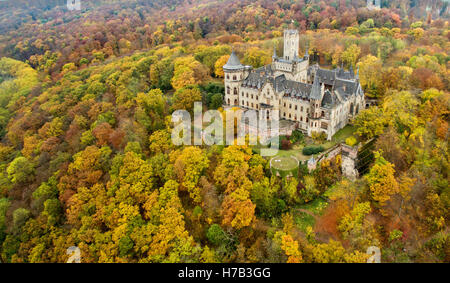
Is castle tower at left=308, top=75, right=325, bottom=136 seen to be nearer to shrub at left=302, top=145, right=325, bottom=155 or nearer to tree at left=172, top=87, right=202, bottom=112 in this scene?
shrub at left=302, top=145, right=325, bottom=155

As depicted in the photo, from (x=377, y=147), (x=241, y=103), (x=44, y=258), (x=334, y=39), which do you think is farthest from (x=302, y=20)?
(x=44, y=258)

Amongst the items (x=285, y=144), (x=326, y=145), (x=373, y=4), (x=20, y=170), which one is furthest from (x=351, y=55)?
(x=20, y=170)

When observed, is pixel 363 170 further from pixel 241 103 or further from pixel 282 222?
pixel 241 103

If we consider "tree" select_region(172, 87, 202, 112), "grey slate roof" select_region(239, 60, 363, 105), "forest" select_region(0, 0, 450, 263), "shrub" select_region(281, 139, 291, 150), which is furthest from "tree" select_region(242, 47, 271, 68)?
"shrub" select_region(281, 139, 291, 150)

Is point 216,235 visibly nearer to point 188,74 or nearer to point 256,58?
point 188,74

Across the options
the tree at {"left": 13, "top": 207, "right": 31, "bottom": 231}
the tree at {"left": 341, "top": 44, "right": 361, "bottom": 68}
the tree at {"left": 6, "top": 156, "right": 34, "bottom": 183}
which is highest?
the tree at {"left": 341, "top": 44, "right": 361, "bottom": 68}

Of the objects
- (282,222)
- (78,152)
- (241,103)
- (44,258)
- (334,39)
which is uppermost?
(334,39)

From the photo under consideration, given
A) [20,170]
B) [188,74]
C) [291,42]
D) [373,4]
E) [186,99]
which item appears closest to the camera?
[20,170]
